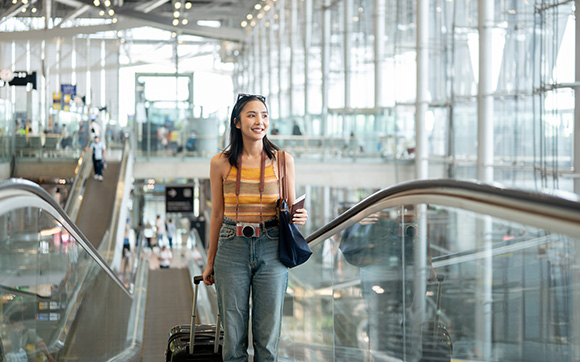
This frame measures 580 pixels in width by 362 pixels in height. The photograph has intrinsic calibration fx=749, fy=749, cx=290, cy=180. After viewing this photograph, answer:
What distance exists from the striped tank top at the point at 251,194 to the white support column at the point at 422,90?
15.8 meters

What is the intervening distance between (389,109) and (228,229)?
1861 centimetres

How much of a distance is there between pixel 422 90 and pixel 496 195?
1722cm

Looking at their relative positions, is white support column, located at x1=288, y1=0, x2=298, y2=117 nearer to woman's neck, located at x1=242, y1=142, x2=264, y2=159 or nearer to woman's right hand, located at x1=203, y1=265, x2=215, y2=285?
woman's right hand, located at x1=203, y1=265, x2=215, y2=285

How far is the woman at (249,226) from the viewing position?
140 inches

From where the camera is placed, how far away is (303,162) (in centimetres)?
2280

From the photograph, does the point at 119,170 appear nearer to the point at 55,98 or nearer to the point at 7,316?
the point at 55,98

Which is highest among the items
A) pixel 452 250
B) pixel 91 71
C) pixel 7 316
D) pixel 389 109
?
pixel 91 71

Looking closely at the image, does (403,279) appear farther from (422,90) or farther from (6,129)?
(422,90)

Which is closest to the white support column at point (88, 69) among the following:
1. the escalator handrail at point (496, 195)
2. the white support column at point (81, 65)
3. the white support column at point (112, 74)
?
the white support column at point (81, 65)

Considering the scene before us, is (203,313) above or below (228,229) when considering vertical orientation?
below

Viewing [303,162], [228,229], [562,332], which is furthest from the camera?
[303,162]

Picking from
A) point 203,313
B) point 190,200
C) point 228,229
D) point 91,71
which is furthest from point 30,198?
point 91,71

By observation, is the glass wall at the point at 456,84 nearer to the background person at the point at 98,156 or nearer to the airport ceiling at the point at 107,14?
the background person at the point at 98,156

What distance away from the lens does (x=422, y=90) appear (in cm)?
1905
